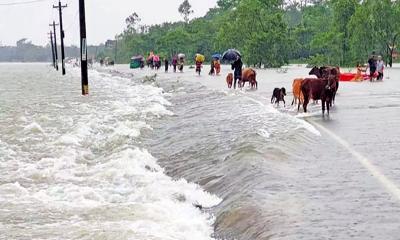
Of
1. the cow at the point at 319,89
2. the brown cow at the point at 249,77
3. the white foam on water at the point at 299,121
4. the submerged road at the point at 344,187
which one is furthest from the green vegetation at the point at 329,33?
the submerged road at the point at 344,187

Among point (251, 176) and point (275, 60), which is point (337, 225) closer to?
point (251, 176)

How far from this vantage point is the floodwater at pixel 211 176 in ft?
25.3

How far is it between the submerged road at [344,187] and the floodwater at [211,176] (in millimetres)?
16

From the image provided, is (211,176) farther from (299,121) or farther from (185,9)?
(185,9)

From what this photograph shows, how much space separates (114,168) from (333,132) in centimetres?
489

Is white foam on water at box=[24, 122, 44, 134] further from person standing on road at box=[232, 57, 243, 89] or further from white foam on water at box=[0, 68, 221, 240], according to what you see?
person standing on road at box=[232, 57, 243, 89]

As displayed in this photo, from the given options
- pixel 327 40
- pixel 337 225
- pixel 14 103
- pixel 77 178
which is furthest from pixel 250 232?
pixel 327 40

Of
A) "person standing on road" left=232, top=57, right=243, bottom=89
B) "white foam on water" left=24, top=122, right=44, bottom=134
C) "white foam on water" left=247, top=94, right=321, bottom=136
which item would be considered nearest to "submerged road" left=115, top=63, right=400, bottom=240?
"white foam on water" left=247, top=94, right=321, bottom=136

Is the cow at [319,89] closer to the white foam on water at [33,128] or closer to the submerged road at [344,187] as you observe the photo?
the submerged road at [344,187]

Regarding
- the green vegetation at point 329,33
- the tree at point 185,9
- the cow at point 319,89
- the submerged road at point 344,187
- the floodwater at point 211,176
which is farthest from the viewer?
the tree at point 185,9

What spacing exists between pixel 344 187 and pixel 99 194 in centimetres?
364

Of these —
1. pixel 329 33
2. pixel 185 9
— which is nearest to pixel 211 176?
pixel 329 33

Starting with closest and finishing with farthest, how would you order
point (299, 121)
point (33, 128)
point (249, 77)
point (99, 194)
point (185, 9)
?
point (99, 194) < point (299, 121) < point (33, 128) < point (249, 77) < point (185, 9)

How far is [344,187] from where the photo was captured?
8906 mm
